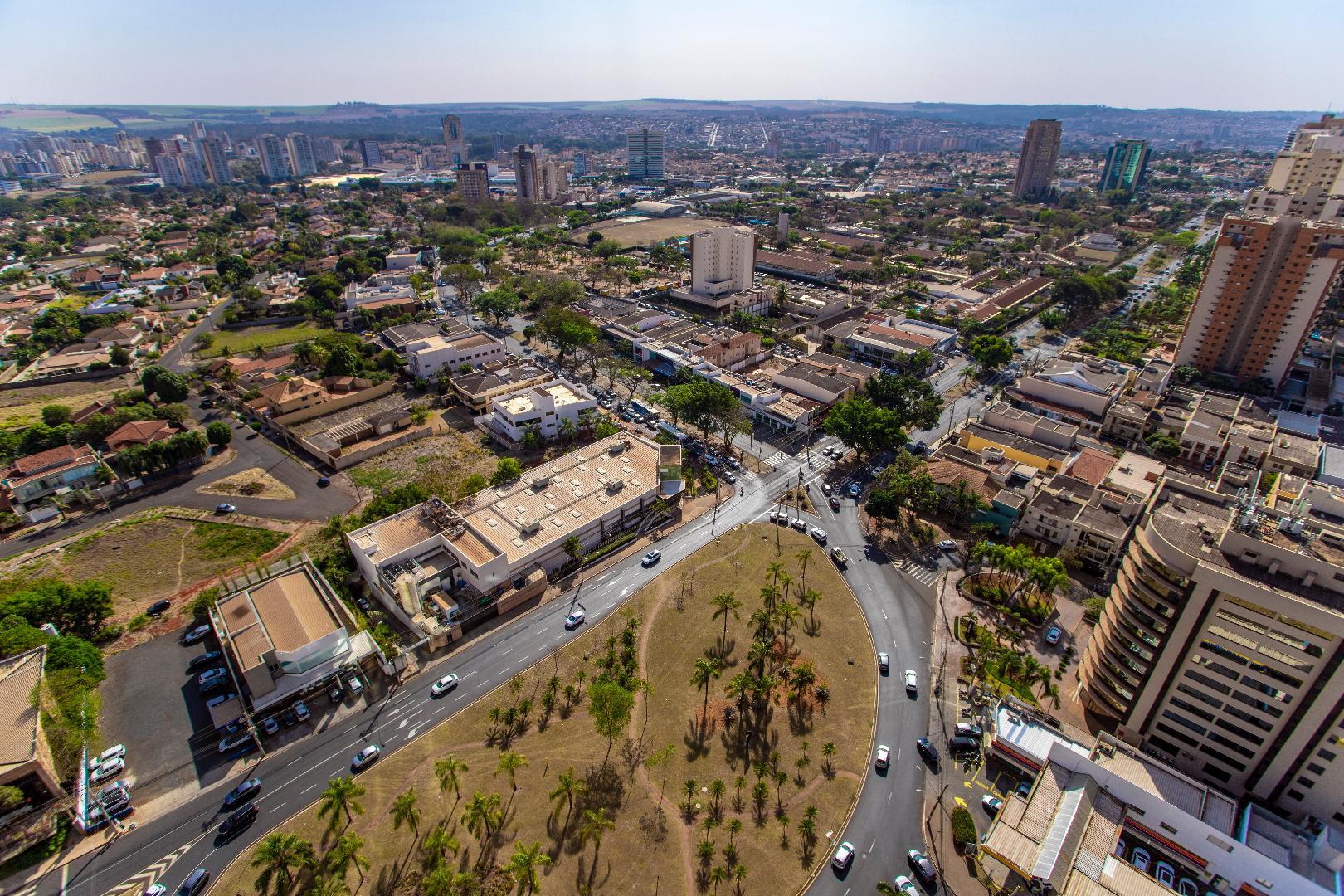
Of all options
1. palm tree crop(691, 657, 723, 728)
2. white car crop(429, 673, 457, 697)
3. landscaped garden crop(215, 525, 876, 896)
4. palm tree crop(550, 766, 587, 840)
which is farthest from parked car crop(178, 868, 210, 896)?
palm tree crop(691, 657, 723, 728)

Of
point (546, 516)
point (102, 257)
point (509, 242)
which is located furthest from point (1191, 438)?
point (102, 257)

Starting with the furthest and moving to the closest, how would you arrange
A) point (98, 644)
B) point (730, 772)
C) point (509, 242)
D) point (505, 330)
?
point (509, 242) < point (505, 330) < point (98, 644) < point (730, 772)

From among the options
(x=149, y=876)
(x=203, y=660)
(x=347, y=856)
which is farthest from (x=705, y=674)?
(x=203, y=660)

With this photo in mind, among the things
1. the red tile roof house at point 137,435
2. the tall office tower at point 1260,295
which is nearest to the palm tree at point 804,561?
the red tile roof house at point 137,435

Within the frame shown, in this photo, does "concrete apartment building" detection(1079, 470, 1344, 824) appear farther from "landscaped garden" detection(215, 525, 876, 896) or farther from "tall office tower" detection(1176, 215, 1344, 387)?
"tall office tower" detection(1176, 215, 1344, 387)

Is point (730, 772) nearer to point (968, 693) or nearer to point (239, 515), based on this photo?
point (968, 693)

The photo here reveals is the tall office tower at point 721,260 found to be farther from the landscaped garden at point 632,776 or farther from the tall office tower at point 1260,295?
the landscaped garden at point 632,776
